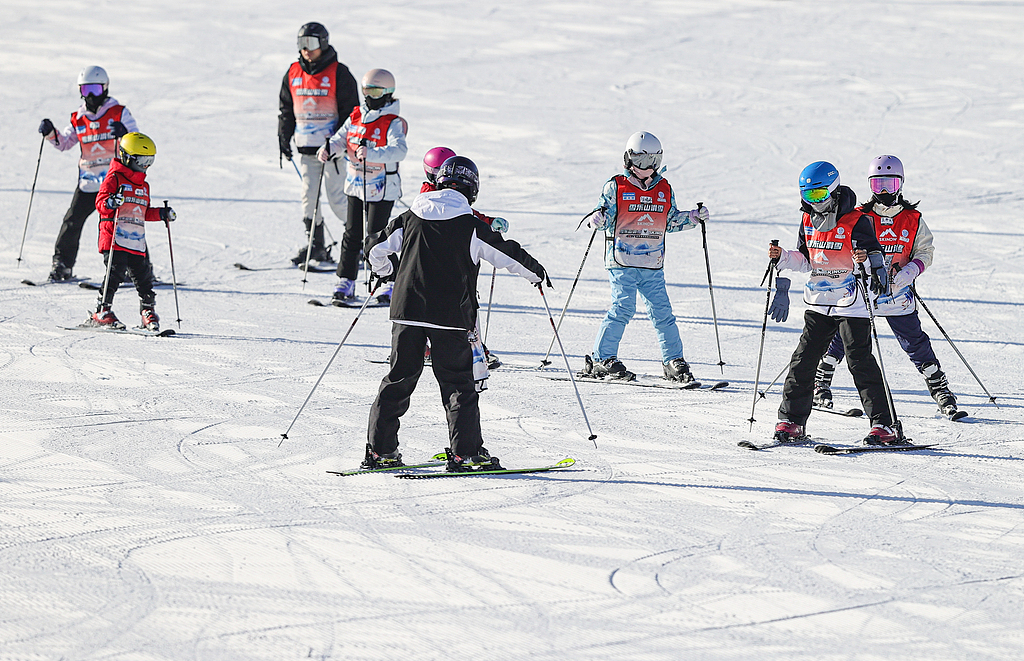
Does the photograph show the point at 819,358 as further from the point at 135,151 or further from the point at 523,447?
the point at 135,151

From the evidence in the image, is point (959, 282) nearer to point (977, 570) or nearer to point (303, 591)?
point (977, 570)

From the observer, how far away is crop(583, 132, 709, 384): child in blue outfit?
28.2 feet

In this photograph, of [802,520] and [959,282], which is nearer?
[802,520]

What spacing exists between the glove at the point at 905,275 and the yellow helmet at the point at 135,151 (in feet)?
18.8

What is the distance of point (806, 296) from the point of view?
7.25 meters

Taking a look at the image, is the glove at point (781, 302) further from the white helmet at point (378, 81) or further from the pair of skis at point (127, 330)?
the pair of skis at point (127, 330)

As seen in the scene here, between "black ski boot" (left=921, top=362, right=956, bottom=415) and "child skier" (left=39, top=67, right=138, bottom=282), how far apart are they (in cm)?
733

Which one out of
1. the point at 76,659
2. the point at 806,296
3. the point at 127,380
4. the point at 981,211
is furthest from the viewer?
the point at 981,211

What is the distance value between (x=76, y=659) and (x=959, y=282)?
995cm

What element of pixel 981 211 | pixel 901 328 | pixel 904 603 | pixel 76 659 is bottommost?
pixel 76 659

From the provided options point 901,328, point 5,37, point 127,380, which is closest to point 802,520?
point 901,328

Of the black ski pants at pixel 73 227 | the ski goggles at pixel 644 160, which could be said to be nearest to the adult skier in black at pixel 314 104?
the black ski pants at pixel 73 227

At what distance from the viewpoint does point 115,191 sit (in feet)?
31.3

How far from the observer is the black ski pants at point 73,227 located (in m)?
11.5
